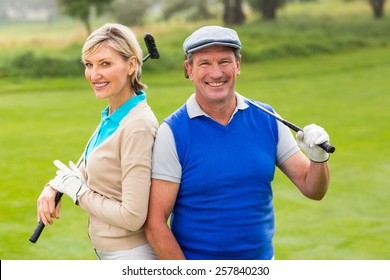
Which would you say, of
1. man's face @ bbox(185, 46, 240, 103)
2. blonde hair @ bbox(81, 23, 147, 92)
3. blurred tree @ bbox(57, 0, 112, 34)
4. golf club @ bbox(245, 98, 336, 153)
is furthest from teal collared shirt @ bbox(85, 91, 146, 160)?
blurred tree @ bbox(57, 0, 112, 34)

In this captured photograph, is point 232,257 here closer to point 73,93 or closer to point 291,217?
point 291,217

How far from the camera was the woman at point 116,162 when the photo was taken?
8.63 feet

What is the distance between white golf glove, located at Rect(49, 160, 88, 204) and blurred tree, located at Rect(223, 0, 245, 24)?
21843 mm

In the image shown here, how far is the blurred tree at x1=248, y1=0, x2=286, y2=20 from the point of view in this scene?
2484 centimetres

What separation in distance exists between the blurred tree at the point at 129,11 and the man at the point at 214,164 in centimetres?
2257

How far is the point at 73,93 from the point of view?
49.9 feet

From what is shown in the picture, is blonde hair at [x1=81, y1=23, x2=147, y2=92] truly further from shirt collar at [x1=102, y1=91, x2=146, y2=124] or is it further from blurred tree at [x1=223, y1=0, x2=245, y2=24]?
blurred tree at [x1=223, y1=0, x2=245, y2=24]

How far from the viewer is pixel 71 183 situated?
273 centimetres

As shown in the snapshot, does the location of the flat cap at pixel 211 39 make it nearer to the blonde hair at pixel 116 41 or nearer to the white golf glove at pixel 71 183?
the blonde hair at pixel 116 41

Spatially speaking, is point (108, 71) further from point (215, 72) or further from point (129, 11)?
point (129, 11)

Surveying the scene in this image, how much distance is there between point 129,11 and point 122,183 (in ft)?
76.1

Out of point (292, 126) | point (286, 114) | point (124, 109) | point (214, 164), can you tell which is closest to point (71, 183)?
point (124, 109)

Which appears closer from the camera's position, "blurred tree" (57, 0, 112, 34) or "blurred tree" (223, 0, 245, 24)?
"blurred tree" (57, 0, 112, 34)
